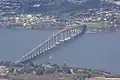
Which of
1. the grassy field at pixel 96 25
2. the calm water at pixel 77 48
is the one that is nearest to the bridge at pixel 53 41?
the calm water at pixel 77 48

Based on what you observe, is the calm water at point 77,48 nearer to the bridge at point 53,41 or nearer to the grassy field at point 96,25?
the bridge at point 53,41

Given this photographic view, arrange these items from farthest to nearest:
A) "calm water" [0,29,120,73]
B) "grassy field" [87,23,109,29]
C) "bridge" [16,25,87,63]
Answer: "grassy field" [87,23,109,29] → "bridge" [16,25,87,63] → "calm water" [0,29,120,73]

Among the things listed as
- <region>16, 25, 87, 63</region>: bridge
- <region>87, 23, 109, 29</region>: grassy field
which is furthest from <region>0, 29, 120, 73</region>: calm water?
<region>87, 23, 109, 29</region>: grassy field

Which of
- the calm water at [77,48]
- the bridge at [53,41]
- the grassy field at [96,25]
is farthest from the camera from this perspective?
the grassy field at [96,25]

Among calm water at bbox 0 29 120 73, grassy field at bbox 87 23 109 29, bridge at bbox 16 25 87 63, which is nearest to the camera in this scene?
calm water at bbox 0 29 120 73

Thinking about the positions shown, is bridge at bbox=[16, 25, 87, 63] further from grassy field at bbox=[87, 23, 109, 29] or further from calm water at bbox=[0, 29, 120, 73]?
grassy field at bbox=[87, 23, 109, 29]

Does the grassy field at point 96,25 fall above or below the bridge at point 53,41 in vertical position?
above

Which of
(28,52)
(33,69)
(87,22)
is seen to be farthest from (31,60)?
(87,22)

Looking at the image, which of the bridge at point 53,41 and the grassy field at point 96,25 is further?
the grassy field at point 96,25
